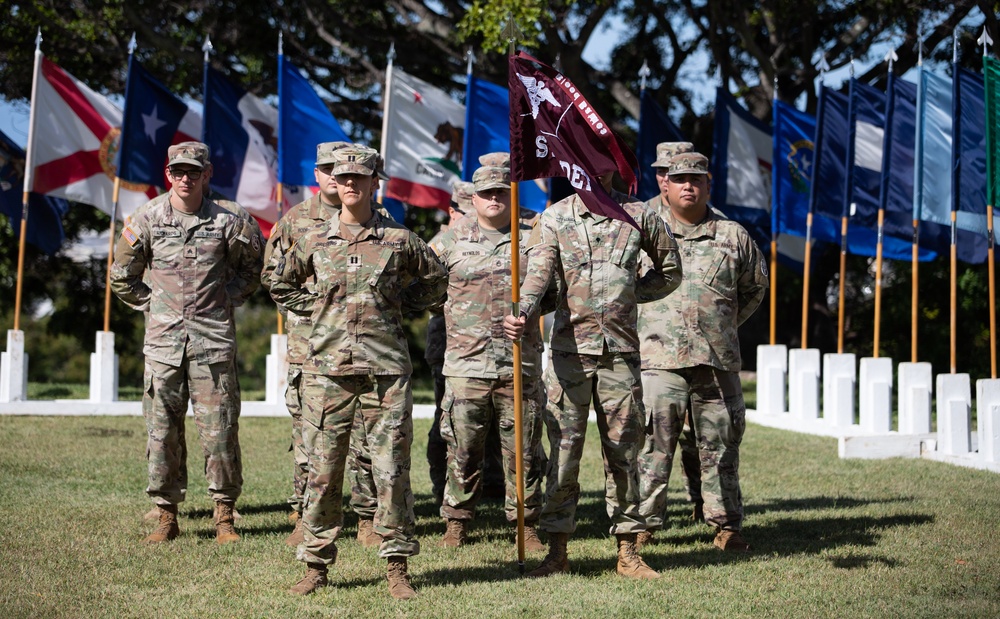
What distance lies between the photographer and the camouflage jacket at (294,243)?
6.94 m

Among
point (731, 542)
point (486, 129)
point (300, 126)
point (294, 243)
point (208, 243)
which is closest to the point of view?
point (294, 243)

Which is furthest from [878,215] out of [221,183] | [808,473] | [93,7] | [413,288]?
[93,7]

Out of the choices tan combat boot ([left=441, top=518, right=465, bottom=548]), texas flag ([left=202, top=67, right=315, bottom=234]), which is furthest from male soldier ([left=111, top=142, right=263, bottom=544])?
texas flag ([left=202, top=67, right=315, bottom=234])

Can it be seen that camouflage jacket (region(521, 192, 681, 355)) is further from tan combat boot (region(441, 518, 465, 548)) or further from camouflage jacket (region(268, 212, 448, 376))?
tan combat boot (region(441, 518, 465, 548))

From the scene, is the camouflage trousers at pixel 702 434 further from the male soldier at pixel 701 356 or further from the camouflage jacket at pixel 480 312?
the camouflage jacket at pixel 480 312

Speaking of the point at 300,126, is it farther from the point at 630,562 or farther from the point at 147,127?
the point at 630,562

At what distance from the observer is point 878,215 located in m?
13.7

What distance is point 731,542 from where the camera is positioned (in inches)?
297

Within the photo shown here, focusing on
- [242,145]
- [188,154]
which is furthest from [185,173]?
[242,145]

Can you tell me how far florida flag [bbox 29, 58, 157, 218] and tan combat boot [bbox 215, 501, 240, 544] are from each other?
23.8 feet

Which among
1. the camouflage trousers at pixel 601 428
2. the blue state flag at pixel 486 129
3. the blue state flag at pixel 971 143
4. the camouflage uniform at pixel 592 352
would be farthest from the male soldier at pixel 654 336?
the blue state flag at pixel 486 129

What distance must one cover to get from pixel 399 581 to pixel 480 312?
2059 millimetres

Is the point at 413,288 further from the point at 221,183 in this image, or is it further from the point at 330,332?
the point at 221,183

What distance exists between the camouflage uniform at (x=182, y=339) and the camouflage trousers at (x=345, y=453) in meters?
1.60
